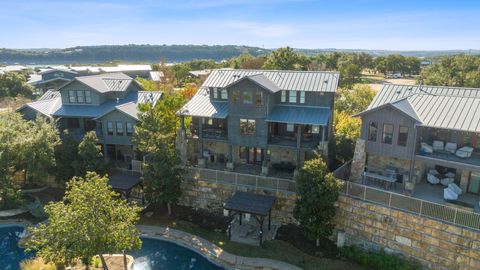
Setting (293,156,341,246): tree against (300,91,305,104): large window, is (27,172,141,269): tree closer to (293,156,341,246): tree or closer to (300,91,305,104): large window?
(293,156,341,246): tree

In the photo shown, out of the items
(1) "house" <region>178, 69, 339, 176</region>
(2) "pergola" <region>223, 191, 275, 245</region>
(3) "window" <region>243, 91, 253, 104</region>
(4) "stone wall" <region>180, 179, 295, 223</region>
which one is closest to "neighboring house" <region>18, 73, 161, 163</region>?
(1) "house" <region>178, 69, 339, 176</region>

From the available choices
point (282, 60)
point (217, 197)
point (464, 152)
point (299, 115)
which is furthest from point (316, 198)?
point (282, 60)

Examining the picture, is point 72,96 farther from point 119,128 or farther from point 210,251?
point 210,251

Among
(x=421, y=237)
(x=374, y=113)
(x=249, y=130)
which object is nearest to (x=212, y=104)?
(x=249, y=130)

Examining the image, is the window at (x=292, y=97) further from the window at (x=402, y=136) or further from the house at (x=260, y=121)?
the window at (x=402, y=136)

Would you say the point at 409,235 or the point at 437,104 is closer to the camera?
the point at 409,235

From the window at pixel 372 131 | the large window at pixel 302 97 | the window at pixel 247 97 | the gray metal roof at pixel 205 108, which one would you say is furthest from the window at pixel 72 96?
the window at pixel 372 131
